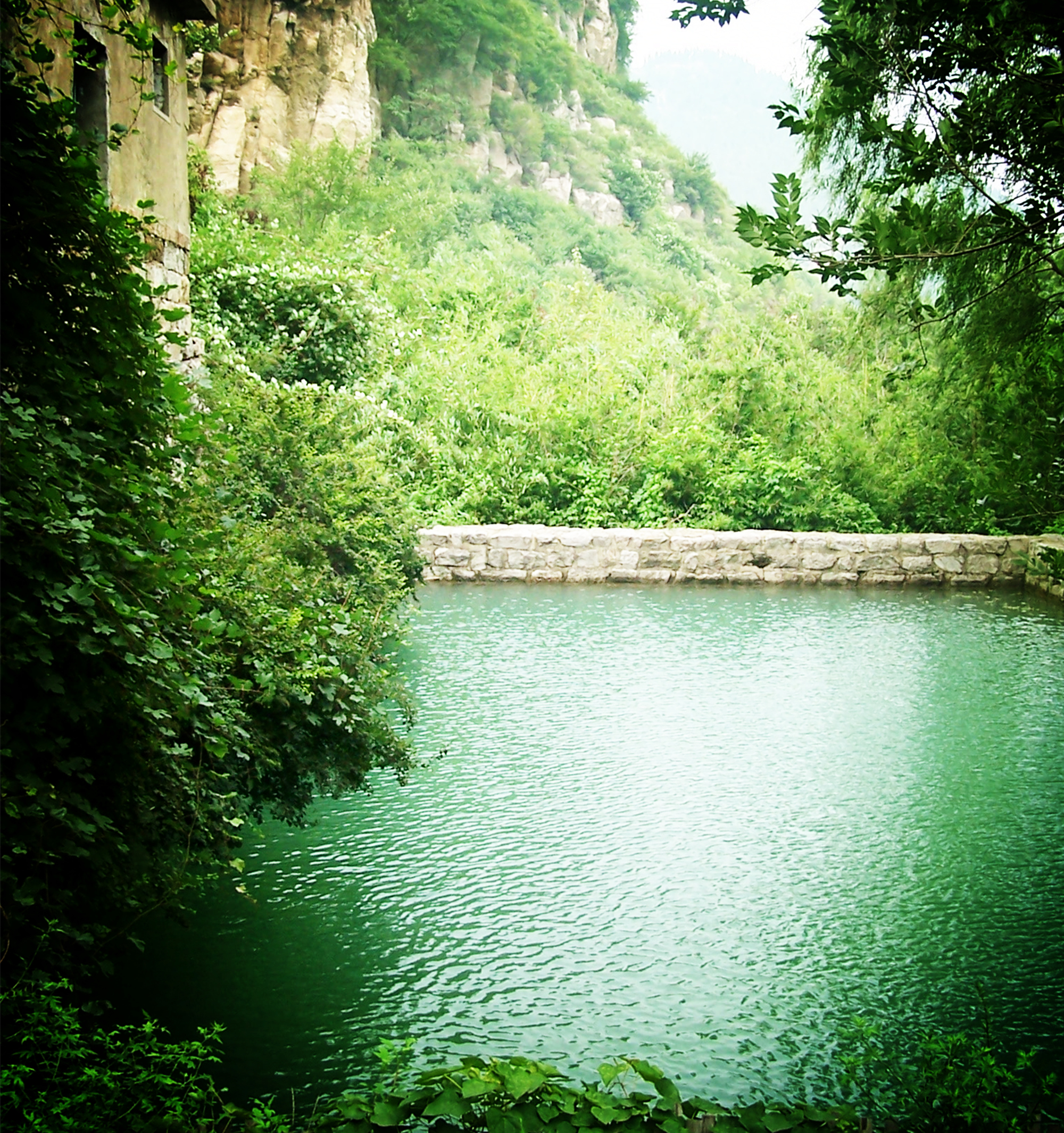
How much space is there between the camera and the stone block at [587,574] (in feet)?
35.4

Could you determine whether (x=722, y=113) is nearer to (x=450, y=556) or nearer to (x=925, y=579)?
(x=925, y=579)

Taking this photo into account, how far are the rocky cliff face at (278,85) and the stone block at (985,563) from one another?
11.9 meters

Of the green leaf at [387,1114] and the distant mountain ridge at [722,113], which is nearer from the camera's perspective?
the green leaf at [387,1114]

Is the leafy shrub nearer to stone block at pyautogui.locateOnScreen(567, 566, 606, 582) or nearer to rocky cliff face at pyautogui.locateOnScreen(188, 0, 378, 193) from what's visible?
rocky cliff face at pyautogui.locateOnScreen(188, 0, 378, 193)

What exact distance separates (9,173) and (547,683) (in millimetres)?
5093

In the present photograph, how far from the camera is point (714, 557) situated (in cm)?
1088

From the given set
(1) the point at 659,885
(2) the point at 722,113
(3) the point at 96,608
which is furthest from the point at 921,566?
(2) the point at 722,113

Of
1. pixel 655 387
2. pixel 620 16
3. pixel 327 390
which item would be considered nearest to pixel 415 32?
pixel 620 16

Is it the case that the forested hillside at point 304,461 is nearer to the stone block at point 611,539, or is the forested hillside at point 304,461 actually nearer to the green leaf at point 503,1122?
the green leaf at point 503,1122

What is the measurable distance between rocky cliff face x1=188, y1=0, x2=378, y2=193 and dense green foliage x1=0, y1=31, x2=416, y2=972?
46.9 ft

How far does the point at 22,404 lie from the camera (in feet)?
7.99

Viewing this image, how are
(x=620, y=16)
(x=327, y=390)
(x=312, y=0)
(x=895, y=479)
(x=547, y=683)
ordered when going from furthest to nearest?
(x=620, y=16) → (x=312, y=0) → (x=895, y=479) → (x=327, y=390) → (x=547, y=683)

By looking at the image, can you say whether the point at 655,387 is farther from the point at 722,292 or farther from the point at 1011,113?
the point at 722,292

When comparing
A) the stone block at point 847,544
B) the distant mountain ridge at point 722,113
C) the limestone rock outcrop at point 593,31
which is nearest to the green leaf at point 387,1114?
the stone block at point 847,544
